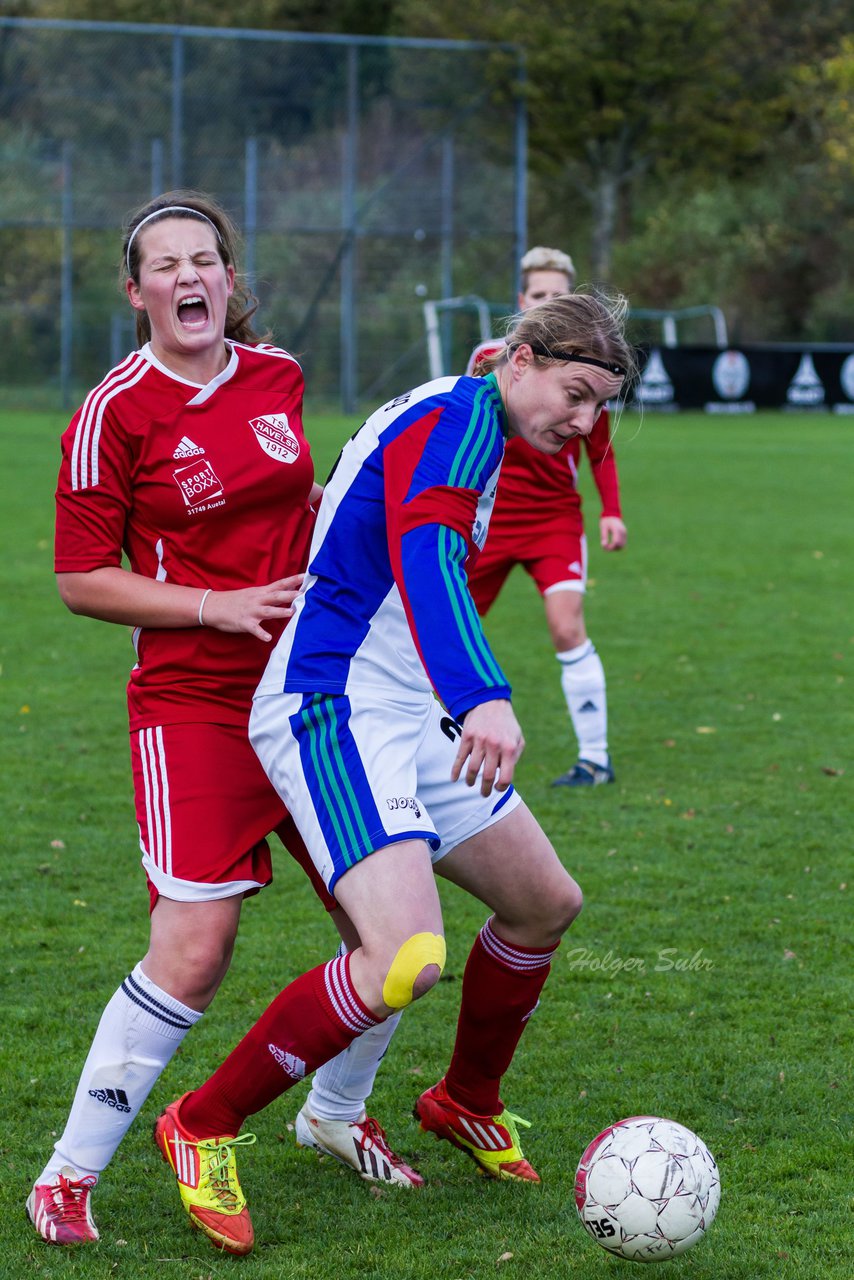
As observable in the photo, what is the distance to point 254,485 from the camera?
3332mm

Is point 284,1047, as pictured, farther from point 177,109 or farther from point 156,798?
point 177,109

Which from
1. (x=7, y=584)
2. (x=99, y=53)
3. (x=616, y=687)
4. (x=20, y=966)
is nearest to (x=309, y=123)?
(x=99, y=53)

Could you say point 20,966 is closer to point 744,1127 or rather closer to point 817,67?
point 744,1127

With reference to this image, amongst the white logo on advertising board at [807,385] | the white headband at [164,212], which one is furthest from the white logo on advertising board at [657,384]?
the white headband at [164,212]

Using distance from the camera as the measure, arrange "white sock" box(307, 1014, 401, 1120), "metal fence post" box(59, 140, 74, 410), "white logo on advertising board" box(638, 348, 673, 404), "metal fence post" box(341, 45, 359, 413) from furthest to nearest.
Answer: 1. "white logo on advertising board" box(638, 348, 673, 404)
2. "metal fence post" box(341, 45, 359, 413)
3. "metal fence post" box(59, 140, 74, 410)
4. "white sock" box(307, 1014, 401, 1120)

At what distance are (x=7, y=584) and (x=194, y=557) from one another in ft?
29.8

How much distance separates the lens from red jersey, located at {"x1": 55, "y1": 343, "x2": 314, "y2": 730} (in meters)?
3.26

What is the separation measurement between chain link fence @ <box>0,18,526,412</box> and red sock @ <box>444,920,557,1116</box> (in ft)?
85.8

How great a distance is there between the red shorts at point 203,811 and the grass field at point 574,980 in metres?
0.73

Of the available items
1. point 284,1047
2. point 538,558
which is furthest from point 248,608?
point 538,558

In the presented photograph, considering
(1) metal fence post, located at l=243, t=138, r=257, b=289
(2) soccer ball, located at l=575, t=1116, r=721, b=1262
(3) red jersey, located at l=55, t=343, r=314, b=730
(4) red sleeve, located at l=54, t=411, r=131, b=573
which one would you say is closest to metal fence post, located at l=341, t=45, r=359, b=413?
(1) metal fence post, located at l=243, t=138, r=257, b=289

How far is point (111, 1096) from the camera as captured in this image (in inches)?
125

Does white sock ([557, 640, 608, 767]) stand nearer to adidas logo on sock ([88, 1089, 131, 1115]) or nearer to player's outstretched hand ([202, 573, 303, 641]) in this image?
player's outstretched hand ([202, 573, 303, 641])

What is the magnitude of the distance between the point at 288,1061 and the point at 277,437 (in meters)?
1.31
